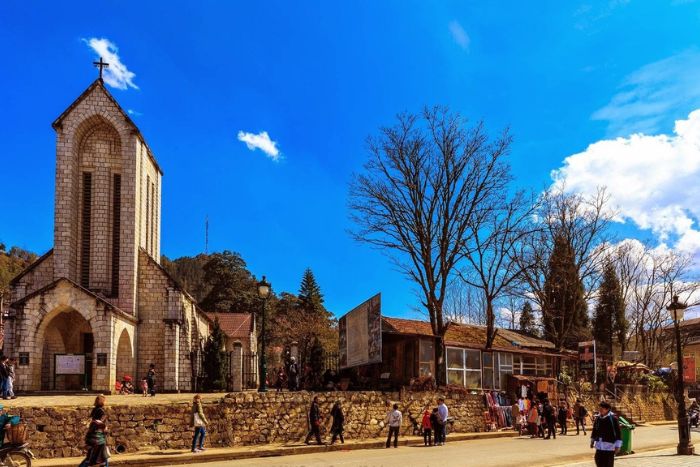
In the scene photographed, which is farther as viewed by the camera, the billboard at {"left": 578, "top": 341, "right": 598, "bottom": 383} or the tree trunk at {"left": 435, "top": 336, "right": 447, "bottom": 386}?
the billboard at {"left": 578, "top": 341, "right": 598, "bottom": 383}

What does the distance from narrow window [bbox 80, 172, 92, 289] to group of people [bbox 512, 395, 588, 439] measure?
2170cm

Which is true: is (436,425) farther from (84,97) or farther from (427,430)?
(84,97)

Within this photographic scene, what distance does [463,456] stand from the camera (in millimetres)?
17766

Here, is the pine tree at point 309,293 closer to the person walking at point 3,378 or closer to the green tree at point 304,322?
the green tree at point 304,322

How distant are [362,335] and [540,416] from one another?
25.8 ft

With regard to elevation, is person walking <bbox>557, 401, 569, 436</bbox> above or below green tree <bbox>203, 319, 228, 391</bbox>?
below

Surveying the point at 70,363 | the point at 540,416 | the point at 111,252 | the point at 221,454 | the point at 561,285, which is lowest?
the point at 540,416

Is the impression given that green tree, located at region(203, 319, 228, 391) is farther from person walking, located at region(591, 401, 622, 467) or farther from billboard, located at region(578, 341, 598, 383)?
person walking, located at region(591, 401, 622, 467)

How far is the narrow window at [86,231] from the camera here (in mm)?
32938

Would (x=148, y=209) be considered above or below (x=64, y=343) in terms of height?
above

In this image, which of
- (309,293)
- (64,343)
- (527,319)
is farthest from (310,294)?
(64,343)

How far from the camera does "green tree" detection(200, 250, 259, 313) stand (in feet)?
236

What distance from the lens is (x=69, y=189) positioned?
32469mm

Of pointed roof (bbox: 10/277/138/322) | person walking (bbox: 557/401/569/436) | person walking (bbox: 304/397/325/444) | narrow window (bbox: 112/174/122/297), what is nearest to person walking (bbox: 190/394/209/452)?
person walking (bbox: 304/397/325/444)
